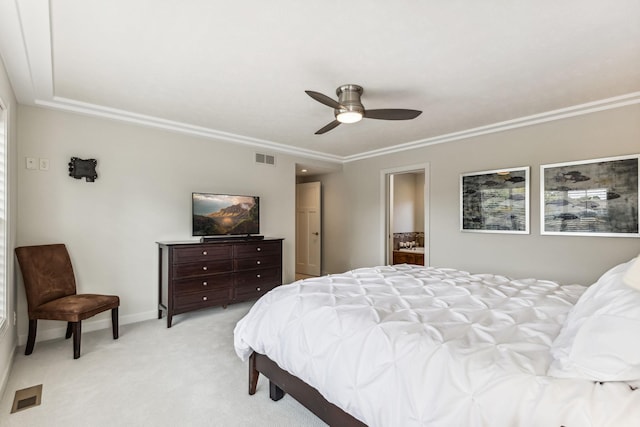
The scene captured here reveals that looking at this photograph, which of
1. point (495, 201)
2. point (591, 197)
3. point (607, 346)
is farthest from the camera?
point (495, 201)

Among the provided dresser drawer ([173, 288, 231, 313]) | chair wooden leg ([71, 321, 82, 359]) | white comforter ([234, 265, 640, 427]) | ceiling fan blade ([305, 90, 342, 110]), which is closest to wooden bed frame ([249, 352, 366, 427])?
white comforter ([234, 265, 640, 427])

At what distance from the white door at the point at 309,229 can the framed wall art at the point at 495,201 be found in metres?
3.04

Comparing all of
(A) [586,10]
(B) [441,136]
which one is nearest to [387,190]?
(B) [441,136]

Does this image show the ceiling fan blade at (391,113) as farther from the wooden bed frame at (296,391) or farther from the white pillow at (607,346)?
the wooden bed frame at (296,391)

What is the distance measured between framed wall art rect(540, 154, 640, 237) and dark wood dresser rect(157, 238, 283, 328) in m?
3.55

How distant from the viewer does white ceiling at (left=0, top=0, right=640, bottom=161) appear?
1.93 metres

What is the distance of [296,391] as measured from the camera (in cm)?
190

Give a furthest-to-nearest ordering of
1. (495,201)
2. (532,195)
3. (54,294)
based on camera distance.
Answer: (495,201) < (532,195) < (54,294)

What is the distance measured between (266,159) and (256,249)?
1.56m

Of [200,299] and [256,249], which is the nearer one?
[200,299]

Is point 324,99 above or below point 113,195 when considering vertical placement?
above

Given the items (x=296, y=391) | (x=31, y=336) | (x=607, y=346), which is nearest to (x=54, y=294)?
(x=31, y=336)

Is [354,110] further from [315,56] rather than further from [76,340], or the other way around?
[76,340]

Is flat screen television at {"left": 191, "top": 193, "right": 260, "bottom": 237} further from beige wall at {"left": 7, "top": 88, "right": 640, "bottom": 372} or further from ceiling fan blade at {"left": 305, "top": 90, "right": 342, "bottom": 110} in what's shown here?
ceiling fan blade at {"left": 305, "top": 90, "right": 342, "bottom": 110}
